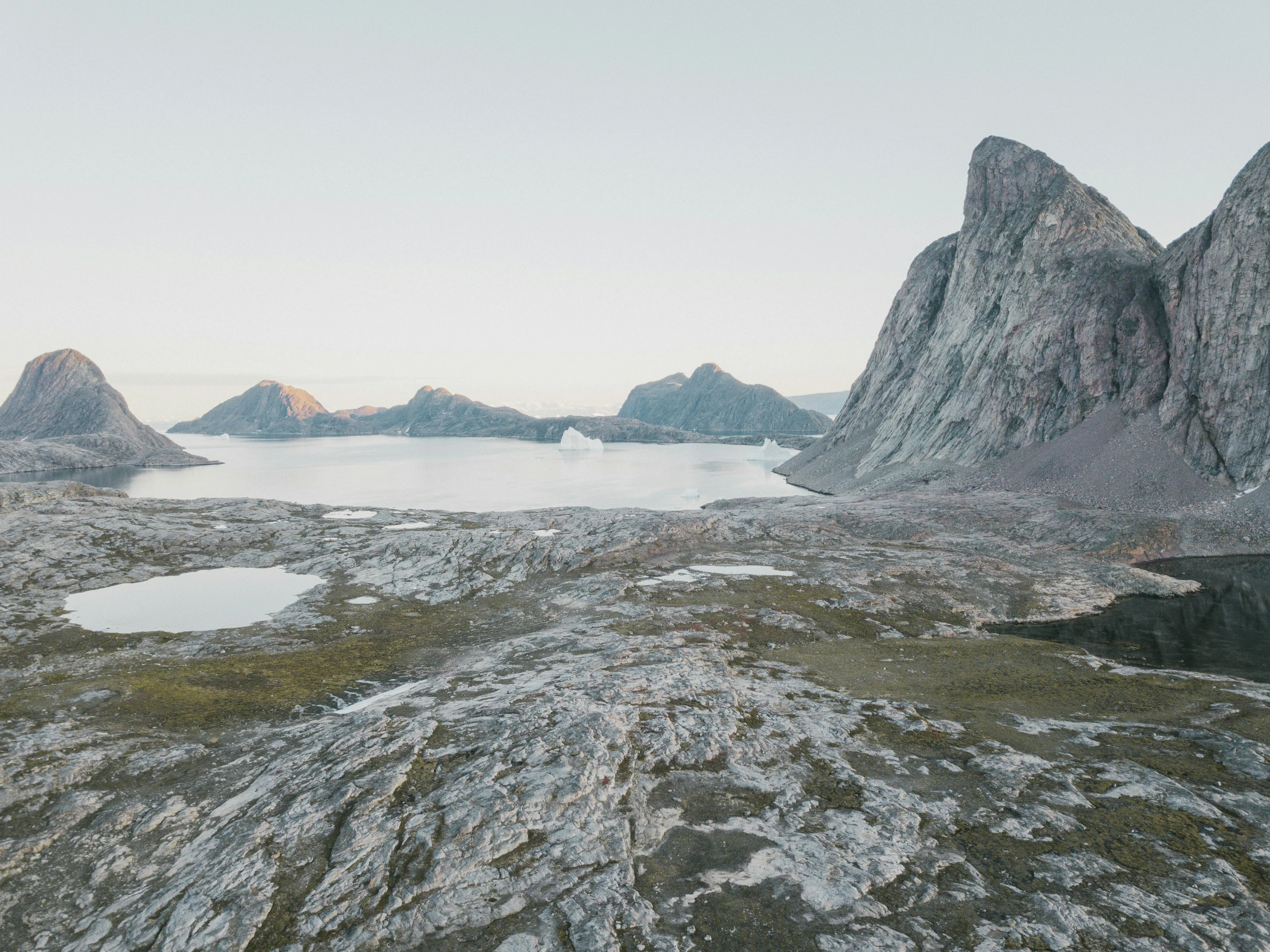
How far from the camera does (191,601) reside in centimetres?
4084

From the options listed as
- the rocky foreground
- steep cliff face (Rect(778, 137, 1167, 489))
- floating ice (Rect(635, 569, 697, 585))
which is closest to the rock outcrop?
steep cliff face (Rect(778, 137, 1167, 489))

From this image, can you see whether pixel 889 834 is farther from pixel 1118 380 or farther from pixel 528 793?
pixel 1118 380

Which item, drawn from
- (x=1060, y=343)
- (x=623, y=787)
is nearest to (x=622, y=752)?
(x=623, y=787)

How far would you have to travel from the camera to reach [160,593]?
42.8 meters

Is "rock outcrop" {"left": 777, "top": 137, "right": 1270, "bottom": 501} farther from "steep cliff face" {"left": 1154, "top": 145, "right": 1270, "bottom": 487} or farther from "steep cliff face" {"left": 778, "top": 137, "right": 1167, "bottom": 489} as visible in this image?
"steep cliff face" {"left": 778, "top": 137, "right": 1167, "bottom": 489}

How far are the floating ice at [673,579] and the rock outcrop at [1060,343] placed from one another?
201 ft

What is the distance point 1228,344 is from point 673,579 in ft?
252

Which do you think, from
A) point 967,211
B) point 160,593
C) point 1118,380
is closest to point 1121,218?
point 967,211

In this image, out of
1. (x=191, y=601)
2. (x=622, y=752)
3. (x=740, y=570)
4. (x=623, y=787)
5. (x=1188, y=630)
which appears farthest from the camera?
(x=740, y=570)

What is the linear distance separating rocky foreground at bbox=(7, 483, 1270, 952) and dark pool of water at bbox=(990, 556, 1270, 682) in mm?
3787

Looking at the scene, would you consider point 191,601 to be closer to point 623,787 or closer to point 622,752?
point 622,752

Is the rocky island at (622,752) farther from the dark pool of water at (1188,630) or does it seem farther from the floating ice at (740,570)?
the dark pool of water at (1188,630)

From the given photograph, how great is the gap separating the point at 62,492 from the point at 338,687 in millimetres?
83198

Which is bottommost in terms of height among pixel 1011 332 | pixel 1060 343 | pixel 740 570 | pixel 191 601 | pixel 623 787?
pixel 191 601
